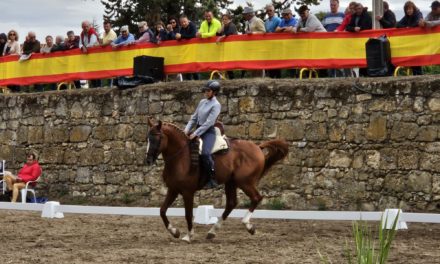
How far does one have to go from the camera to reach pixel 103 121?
2183cm

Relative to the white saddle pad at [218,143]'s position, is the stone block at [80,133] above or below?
below

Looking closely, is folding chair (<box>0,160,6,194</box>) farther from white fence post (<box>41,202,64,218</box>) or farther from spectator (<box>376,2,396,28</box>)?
spectator (<box>376,2,396,28</box>)

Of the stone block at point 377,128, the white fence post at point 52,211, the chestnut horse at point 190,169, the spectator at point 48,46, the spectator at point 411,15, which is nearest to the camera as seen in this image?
the chestnut horse at point 190,169

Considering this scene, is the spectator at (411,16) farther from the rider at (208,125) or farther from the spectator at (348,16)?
the rider at (208,125)

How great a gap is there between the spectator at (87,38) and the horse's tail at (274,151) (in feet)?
28.2

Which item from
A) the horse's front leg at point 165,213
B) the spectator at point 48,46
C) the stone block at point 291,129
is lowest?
the horse's front leg at point 165,213

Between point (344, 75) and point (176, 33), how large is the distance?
422 centimetres

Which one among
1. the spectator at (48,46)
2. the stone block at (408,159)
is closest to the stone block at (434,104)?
the stone block at (408,159)

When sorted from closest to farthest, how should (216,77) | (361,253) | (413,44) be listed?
(361,253), (413,44), (216,77)

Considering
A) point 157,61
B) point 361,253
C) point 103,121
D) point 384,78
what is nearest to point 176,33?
point 157,61

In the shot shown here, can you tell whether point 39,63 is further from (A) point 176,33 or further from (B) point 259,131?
(B) point 259,131

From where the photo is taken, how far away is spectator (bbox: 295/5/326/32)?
19156 mm

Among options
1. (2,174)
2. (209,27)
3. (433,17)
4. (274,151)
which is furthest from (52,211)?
(433,17)

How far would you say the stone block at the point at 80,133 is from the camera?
22.2 m
